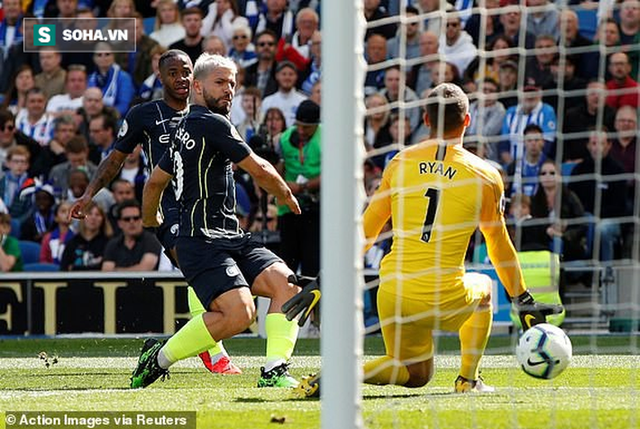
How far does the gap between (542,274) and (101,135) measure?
473 centimetres

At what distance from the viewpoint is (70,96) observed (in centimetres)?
1388

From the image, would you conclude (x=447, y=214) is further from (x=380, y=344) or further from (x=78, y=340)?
(x=78, y=340)

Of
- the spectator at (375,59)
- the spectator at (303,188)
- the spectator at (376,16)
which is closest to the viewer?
the spectator at (303,188)

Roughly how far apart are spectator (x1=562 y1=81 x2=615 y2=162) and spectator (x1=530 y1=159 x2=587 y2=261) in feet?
0.90

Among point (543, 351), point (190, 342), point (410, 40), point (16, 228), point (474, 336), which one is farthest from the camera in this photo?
point (16, 228)

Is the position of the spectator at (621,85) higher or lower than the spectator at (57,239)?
higher

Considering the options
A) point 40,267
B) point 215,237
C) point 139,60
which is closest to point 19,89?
point 139,60

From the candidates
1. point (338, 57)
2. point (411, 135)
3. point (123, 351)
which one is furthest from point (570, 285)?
point (338, 57)

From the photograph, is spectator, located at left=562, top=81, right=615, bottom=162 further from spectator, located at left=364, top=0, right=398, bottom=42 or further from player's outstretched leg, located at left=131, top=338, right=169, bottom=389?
player's outstretched leg, located at left=131, top=338, right=169, bottom=389

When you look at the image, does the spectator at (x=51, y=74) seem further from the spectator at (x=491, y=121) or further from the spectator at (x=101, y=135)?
the spectator at (x=491, y=121)

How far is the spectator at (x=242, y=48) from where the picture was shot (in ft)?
45.0

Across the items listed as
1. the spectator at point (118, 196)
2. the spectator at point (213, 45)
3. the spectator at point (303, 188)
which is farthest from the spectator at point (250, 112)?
the spectator at point (118, 196)

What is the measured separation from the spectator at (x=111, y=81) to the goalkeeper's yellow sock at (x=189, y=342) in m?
6.54

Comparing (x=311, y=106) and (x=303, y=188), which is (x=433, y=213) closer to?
(x=303, y=188)
